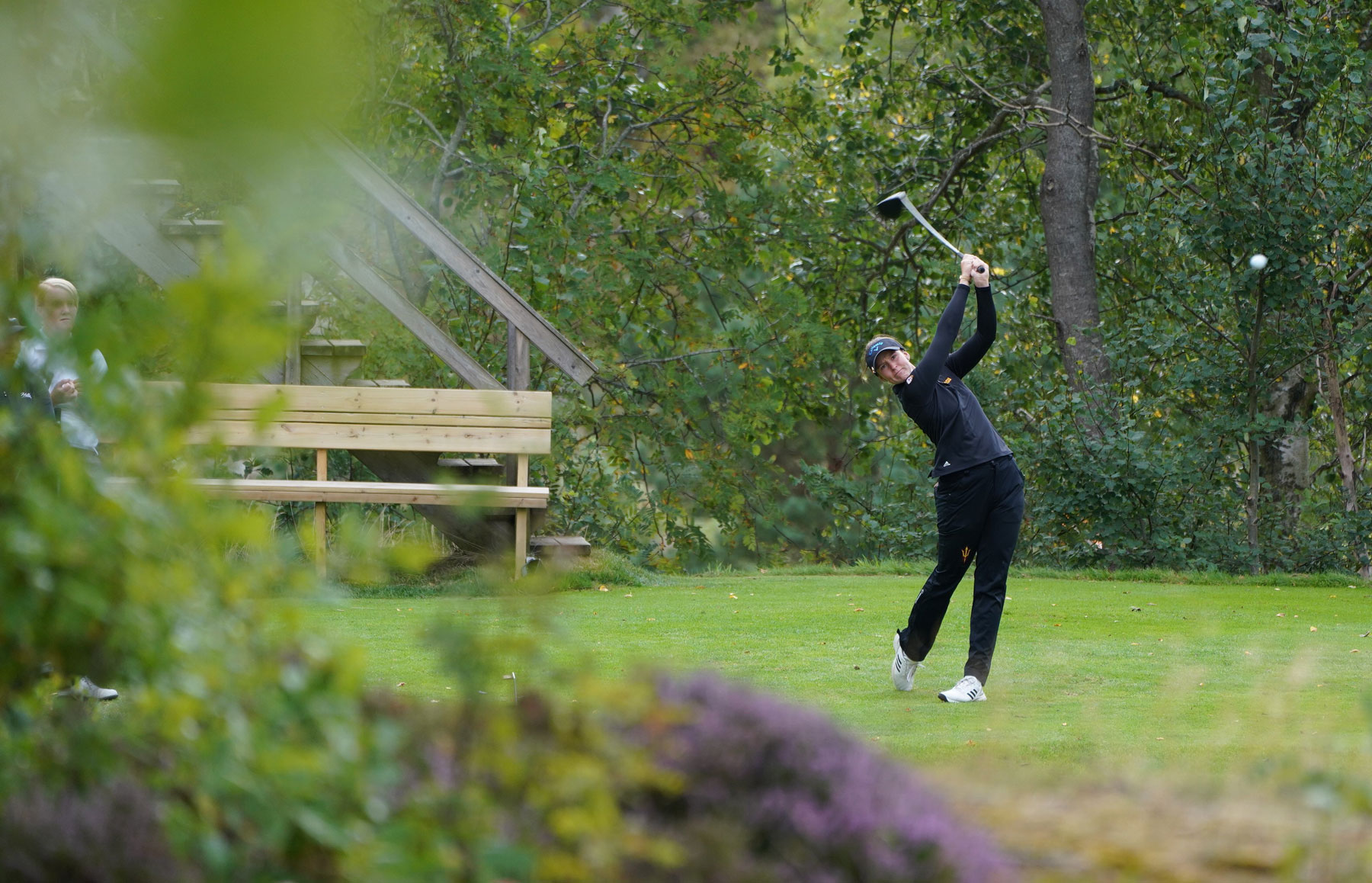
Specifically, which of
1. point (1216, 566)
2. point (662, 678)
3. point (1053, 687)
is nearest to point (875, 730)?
point (1053, 687)

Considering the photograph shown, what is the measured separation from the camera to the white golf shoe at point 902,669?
237 inches

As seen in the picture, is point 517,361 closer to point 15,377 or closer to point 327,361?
point 327,361

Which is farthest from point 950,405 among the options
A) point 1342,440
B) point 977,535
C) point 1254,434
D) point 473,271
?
point 1342,440

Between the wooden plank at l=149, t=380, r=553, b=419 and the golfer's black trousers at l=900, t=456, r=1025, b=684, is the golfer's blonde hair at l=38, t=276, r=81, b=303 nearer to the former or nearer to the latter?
the golfer's black trousers at l=900, t=456, r=1025, b=684

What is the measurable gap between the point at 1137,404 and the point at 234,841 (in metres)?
12.0

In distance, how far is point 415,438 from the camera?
10484 mm

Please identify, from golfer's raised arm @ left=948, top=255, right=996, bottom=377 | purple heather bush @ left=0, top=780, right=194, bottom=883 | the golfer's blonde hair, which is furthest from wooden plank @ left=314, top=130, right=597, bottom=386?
purple heather bush @ left=0, top=780, right=194, bottom=883

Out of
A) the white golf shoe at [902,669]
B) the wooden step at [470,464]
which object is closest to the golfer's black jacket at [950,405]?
the white golf shoe at [902,669]

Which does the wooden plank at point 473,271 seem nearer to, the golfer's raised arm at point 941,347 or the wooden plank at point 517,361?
the wooden plank at point 517,361

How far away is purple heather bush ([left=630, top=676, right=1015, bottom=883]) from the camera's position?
213 centimetres

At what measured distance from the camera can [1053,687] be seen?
6047mm

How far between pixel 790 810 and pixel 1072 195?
42.4 ft

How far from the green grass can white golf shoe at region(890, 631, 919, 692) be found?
0.08 metres

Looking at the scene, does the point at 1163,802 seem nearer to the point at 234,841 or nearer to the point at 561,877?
the point at 561,877
